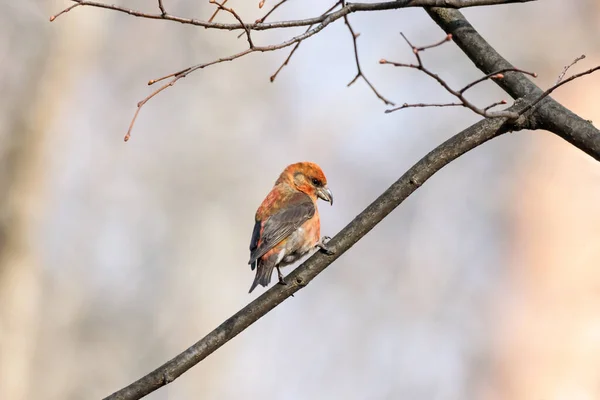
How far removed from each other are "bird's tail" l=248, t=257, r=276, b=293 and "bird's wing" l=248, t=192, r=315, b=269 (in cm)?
6

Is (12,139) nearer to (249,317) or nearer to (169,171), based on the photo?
(169,171)

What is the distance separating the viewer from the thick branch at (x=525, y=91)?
131 inches

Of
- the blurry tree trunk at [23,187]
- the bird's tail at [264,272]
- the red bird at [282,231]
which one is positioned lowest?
the bird's tail at [264,272]

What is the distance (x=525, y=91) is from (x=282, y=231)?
225 cm

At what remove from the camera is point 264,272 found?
5199 mm

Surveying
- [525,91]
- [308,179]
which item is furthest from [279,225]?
[525,91]

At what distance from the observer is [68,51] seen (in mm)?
11336

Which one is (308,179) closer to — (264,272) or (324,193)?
(324,193)

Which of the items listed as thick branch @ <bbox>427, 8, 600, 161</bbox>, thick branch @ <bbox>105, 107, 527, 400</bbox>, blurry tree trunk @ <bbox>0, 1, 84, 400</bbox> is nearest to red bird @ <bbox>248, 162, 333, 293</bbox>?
thick branch @ <bbox>105, 107, 527, 400</bbox>

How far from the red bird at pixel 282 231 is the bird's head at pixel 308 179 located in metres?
0.08

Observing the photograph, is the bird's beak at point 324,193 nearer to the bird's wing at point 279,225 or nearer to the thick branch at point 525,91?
the bird's wing at point 279,225

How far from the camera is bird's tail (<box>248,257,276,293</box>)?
16.7 feet

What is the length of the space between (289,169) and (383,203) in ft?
9.03

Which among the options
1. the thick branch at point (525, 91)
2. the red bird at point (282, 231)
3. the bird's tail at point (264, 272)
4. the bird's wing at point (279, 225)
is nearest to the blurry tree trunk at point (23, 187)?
the red bird at point (282, 231)
